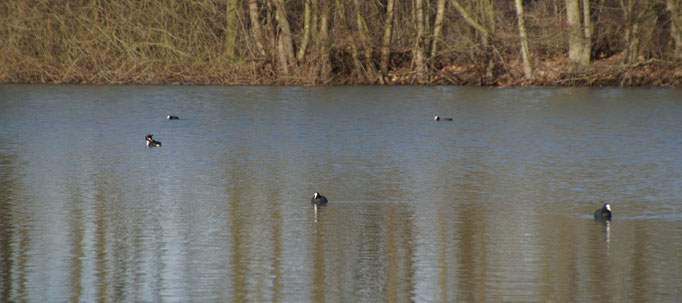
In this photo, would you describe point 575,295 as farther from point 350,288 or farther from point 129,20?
point 129,20

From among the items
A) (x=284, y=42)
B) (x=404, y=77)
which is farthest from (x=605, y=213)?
(x=404, y=77)

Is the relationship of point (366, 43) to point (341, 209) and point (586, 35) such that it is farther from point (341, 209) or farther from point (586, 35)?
point (341, 209)

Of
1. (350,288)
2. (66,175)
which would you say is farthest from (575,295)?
(66,175)

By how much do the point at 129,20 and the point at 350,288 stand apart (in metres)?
27.2

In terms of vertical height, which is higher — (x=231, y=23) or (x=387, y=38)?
(x=231, y=23)

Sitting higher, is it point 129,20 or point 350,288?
point 129,20

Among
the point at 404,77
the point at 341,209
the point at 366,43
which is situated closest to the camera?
the point at 341,209

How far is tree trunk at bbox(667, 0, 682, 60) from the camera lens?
3088 cm

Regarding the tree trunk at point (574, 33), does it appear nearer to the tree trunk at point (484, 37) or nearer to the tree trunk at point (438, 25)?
the tree trunk at point (484, 37)

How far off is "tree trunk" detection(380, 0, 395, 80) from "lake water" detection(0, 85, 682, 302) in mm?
12969

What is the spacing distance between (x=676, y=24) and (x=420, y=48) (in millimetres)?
8381

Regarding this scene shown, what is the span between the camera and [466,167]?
548 inches

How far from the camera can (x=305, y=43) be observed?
34.1m

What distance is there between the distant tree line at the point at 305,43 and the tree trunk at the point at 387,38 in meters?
0.06
